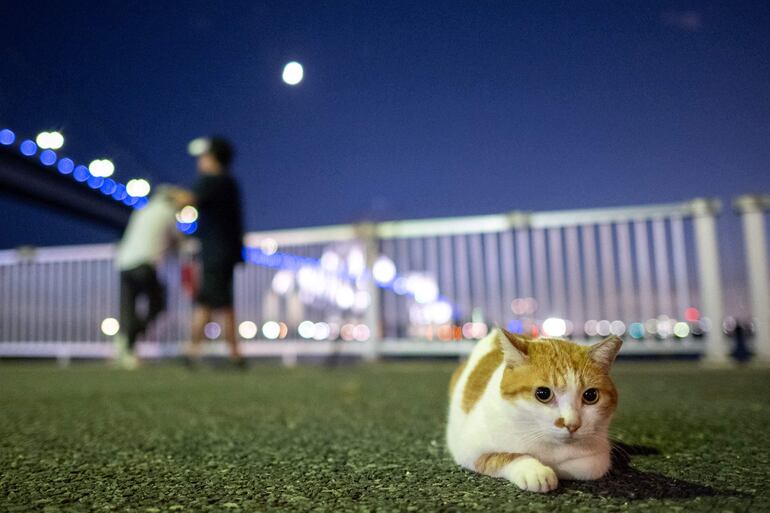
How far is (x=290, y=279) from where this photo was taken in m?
6.73

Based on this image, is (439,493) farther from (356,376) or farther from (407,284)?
(407,284)

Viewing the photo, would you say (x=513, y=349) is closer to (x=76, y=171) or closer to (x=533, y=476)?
(x=533, y=476)

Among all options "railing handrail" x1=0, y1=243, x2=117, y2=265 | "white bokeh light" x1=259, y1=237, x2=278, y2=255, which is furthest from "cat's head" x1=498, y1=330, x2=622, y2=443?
"railing handrail" x1=0, y1=243, x2=117, y2=265

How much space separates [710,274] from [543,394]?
4.67 meters

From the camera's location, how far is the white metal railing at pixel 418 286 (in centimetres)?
507

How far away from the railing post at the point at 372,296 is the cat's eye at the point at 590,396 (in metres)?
5.01

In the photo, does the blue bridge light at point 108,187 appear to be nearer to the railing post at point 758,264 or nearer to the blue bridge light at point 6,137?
the blue bridge light at point 6,137

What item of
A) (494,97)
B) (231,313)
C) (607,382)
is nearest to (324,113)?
(494,97)

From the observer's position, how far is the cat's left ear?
1154 mm

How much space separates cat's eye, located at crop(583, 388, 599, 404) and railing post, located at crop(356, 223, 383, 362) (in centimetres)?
501

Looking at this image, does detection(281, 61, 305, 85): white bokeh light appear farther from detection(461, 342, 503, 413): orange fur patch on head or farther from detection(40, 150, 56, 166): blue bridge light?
detection(40, 150, 56, 166): blue bridge light

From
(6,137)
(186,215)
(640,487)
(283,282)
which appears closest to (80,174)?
(6,137)

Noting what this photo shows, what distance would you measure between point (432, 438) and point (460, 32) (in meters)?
2.20

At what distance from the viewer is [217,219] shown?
15.0 feet
